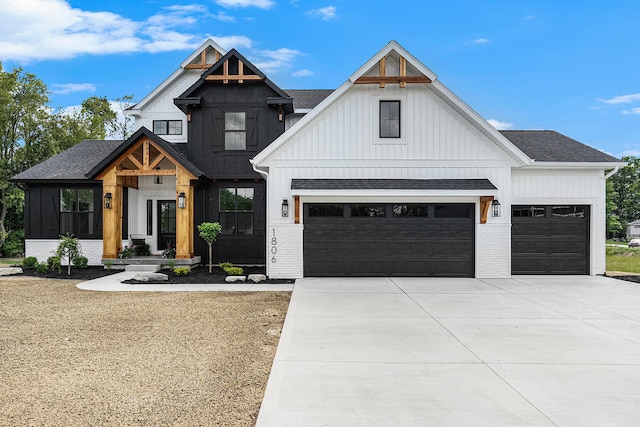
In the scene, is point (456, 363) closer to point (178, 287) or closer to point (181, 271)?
point (178, 287)

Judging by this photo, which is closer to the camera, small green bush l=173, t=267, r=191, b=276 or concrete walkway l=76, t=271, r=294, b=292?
concrete walkway l=76, t=271, r=294, b=292

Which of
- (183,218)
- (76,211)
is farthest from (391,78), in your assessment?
(76,211)

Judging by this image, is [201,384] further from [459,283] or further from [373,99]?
[373,99]

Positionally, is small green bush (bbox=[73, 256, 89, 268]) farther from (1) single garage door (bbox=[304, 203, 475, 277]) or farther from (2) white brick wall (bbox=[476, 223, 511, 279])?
(2) white brick wall (bbox=[476, 223, 511, 279])

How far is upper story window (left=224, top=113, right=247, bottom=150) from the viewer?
1412 cm

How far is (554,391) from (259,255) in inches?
442

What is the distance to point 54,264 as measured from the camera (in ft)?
43.1

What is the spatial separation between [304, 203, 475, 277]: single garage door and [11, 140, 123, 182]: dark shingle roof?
31.1 ft

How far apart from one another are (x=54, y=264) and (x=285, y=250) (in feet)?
27.3

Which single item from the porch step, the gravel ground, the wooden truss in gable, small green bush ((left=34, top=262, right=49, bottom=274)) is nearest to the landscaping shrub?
small green bush ((left=34, top=262, right=49, bottom=274))

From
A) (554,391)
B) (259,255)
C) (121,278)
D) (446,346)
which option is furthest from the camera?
(259,255)

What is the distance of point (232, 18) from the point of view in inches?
746

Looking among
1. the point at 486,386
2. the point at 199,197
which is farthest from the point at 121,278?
the point at 486,386

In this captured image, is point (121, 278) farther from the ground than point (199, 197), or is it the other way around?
point (199, 197)
